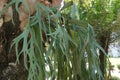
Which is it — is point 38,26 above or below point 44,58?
above

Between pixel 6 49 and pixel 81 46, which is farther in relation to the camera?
pixel 6 49

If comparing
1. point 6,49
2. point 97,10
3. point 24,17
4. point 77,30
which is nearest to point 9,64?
point 6,49

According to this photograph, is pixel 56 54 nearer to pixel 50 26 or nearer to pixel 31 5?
pixel 50 26

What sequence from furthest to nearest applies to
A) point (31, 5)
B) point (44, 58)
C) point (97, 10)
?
1. point (97, 10)
2. point (31, 5)
3. point (44, 58)

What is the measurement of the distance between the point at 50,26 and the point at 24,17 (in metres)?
0.13

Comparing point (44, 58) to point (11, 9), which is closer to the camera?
point (44, 58)

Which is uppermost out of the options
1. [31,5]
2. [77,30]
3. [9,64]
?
[31,5]

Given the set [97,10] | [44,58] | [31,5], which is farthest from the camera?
[97,10]

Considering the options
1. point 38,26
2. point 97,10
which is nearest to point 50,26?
point 38,26

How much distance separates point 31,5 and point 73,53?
25 centimetres

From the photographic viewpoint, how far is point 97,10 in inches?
90.0

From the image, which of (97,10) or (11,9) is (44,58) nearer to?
(11,9)

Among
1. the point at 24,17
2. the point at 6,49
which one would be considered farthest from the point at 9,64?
the point at 24,17

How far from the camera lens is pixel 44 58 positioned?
933 mm
